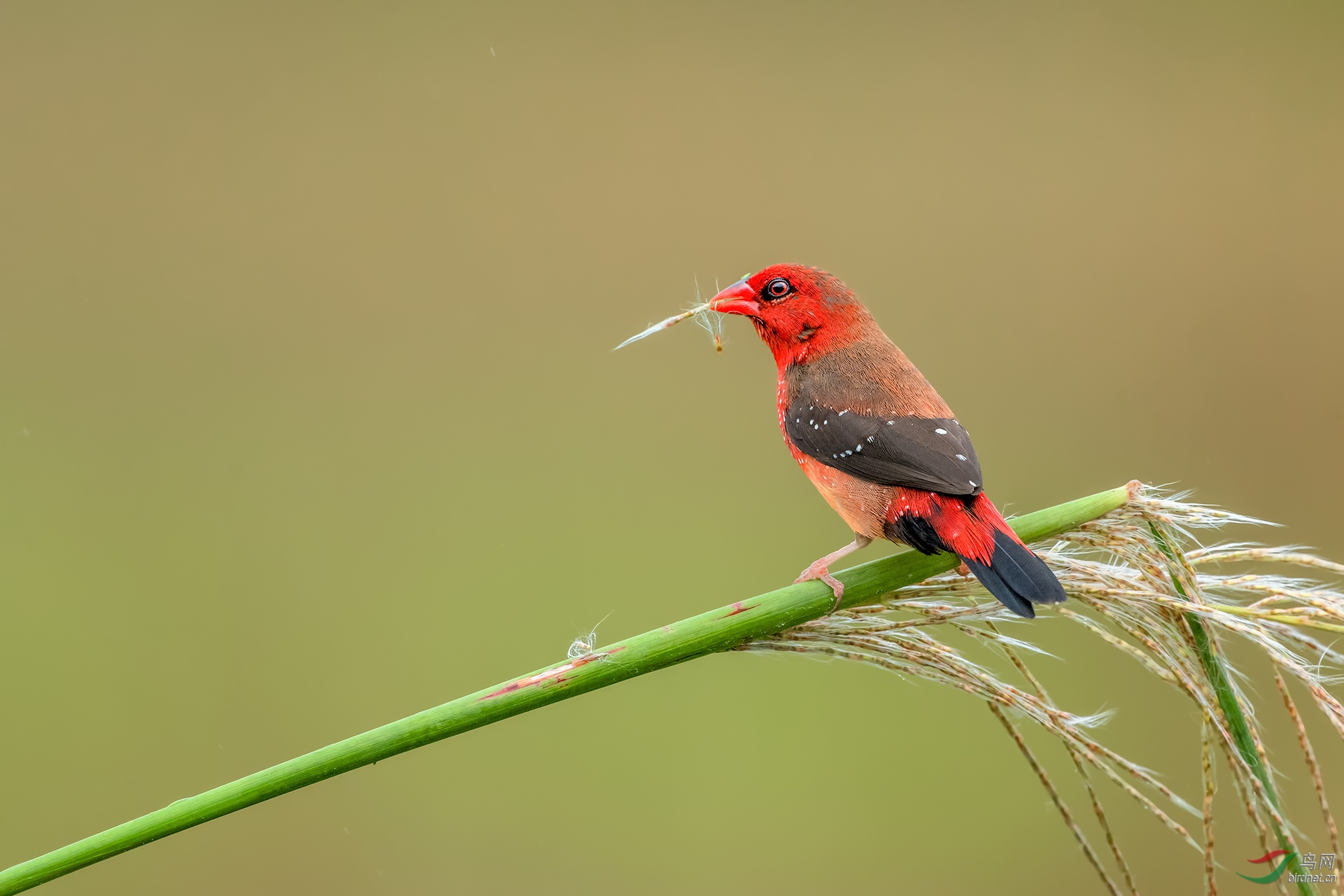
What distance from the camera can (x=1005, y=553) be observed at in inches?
58.1

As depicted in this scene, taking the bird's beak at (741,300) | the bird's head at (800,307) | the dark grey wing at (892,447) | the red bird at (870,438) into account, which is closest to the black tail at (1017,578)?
the red bird at (870,438)

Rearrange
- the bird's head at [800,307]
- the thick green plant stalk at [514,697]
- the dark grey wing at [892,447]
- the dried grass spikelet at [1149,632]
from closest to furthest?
1. the thick green plant stalk at [514,697]
2. the dried grass spikelet at [1149,632]
3. the dark grey wing at [892,447]
4. the bird's head at [800,307]

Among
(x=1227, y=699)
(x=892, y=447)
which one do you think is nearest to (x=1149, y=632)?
(x=1227, y=699)

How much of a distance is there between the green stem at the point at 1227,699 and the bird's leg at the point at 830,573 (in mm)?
527

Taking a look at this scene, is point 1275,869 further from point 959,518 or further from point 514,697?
point 514,697

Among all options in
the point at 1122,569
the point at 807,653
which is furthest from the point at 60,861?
the point at 1122,569

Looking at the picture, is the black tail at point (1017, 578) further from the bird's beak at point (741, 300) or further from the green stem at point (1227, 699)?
the bird's beak at point (741, 300)

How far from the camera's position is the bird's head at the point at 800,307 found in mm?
2094

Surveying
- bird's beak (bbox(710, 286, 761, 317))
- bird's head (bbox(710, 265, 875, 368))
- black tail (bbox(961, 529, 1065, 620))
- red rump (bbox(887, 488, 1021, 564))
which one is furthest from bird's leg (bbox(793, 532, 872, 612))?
bird's beak (bbox(710, 286, 761, 317))

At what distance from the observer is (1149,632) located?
4.81ft

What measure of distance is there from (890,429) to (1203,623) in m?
0.63

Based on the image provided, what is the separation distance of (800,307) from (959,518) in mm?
703

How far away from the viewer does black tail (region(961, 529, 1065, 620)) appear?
1398 mm

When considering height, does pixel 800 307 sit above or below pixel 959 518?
above
